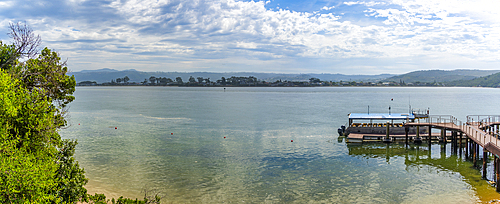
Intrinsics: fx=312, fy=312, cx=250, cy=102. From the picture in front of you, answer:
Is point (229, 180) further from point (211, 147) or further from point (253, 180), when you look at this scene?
point (211, 147)

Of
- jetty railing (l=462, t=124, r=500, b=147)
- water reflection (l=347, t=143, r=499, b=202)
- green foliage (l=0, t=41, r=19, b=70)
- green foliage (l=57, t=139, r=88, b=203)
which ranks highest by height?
green foliage (l=0, t=41, r=19, b=70)

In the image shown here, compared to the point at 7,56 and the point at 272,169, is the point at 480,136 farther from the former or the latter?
the point at 7,56

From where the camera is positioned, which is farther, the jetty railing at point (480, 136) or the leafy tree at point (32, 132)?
the jetty railing at point (480, 136)

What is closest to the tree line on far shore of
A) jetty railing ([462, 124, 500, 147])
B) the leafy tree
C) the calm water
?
the leafy tree

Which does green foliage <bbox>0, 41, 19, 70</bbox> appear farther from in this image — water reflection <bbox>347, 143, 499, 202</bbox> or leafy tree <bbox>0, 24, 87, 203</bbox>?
water reflection <bbox>347, 143, 499, 202</bbox>

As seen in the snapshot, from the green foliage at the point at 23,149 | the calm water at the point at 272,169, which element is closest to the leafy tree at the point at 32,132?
the green foliage at the point at 23,149

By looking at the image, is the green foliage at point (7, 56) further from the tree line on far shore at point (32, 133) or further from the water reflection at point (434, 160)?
the water reflection at point (434, 160)

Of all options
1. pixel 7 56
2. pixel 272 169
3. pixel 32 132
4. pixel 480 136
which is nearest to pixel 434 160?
pixel 480 136

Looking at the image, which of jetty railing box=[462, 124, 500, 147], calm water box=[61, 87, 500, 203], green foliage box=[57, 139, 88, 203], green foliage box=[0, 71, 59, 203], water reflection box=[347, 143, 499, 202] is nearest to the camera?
green foliage box=[0, 71, 59, 203]

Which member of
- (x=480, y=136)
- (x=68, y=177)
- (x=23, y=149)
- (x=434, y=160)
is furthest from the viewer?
(x=434, y=160)

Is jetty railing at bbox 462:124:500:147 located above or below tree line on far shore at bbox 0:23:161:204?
below

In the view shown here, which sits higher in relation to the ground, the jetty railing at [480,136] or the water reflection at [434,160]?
the jetty railing at [480,136]

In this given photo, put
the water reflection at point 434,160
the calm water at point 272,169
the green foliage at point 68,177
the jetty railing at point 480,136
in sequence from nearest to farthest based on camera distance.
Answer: the green foliage at point 68,177 → the calm water at point 272,169 → the water reflection at point 434,160 → the jetty railing at point 480,136

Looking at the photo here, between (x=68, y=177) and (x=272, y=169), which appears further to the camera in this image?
(x=272, y=169)
